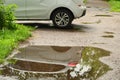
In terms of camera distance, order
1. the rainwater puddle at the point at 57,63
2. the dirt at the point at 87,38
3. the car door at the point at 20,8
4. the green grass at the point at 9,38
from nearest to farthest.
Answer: the rainwater puddle at the point at 57,63, the dirt at the point at 87,38, the green grass at the point at 9,38, the car door at the point at 20,8

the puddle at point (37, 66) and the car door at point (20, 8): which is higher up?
the puddle at point (37, 66)

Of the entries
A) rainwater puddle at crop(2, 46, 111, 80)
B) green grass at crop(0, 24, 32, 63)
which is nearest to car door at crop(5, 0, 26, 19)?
green grass at crop(0, 24, 32, 63)

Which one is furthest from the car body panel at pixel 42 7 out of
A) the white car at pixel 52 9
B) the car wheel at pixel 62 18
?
the car wheel at pixel 62 18

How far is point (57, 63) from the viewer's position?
356 inches

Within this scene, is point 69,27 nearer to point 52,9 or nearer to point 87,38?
point 52,9

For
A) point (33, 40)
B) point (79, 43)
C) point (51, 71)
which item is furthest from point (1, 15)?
point (51, 71)

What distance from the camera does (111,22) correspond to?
58.5 ft

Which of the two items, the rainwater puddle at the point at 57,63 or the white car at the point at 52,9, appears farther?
the white car at the point at 52,9

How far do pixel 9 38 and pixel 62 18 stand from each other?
12.7 feet

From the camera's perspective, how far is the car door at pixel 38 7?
14945 millimetres

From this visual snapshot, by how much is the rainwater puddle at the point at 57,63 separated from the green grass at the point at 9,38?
0.29 metres

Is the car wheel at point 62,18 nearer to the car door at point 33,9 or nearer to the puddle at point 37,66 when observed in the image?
the car door at point 33,9

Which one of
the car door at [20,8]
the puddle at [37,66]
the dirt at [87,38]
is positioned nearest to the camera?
the puddle at [37,66]

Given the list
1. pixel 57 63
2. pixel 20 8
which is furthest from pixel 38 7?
pixel 57 63
